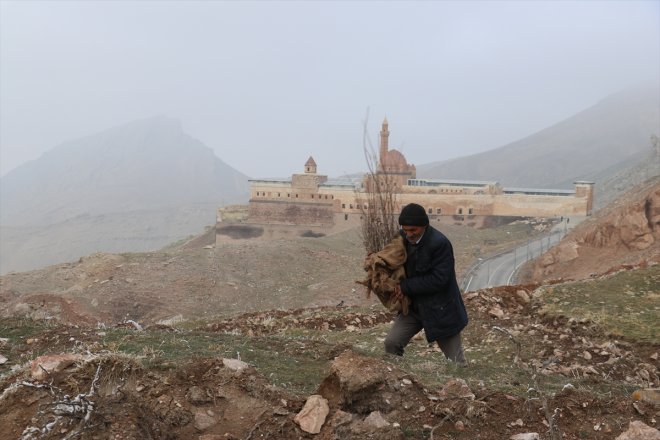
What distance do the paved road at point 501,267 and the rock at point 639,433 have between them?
815 inches

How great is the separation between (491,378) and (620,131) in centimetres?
19628

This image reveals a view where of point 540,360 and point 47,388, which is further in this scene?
point 540,360

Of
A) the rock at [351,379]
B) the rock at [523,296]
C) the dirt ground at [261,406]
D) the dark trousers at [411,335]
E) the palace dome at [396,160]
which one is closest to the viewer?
the dirt ground at [261,406]

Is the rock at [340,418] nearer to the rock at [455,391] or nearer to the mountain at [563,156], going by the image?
the rock at [455,391]

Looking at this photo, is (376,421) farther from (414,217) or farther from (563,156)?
(563,156)

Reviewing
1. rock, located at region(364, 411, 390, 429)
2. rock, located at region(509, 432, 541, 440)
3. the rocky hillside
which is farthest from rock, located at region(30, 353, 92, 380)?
the rocky hillside

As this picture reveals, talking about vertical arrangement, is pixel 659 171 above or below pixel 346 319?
above

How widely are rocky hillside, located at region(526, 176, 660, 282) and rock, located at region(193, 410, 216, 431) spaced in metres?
18.0

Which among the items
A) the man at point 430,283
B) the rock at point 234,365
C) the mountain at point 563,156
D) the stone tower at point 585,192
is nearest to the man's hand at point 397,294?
the man at point 430,283

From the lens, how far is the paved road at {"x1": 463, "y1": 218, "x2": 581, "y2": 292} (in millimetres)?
24781

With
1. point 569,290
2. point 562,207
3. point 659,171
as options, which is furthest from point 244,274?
point 659,171

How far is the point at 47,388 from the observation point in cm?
316

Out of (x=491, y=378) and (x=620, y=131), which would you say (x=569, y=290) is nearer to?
(x=491, y=378)

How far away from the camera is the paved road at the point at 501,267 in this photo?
24.8 m
